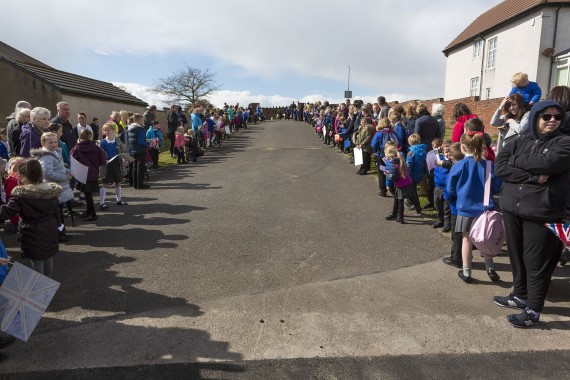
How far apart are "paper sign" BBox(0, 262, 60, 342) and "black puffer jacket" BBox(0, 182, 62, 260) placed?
748 millimetres

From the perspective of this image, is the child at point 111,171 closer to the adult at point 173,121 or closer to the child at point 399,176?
the child at point 399,176

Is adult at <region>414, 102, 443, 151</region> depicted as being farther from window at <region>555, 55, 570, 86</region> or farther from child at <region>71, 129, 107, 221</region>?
window at <region>555, 55, 570, 86</region>

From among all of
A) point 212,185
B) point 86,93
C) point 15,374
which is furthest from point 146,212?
point 86,93

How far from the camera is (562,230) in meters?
3.60

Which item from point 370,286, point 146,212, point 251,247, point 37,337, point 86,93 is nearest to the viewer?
point 37,337

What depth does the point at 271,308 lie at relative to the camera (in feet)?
13.7

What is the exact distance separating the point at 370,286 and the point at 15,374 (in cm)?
360

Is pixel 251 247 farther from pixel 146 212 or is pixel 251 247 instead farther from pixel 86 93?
A: pixel 86 93

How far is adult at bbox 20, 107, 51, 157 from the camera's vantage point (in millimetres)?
6480

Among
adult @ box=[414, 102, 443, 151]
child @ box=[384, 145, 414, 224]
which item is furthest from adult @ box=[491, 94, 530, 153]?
adult @ box=[414, 102, 443, 151]

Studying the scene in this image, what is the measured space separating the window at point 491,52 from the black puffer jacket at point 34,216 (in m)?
34.9

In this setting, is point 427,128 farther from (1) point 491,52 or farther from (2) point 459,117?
(1) point 491,52

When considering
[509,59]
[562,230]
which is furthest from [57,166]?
[509,59]

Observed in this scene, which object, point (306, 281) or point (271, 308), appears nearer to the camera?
point (271, 308)
